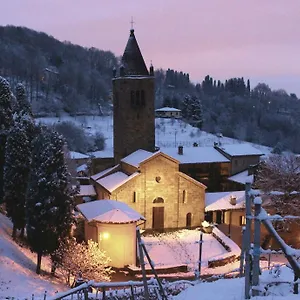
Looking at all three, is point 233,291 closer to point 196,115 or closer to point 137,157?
point 137,157

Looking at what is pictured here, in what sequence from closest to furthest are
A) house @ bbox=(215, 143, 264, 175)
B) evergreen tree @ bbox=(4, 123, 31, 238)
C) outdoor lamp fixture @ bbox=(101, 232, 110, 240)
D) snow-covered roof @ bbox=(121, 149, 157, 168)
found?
evergreen tree @ bbox=(4, 123, 31, 238)
outdoor lamp fixture @ bbox=(101, 232, 110, 240)
snow-covered roof @ bbox=(121, 149, 157, 168)
house @ bbox=(215, 143, 264, 175)

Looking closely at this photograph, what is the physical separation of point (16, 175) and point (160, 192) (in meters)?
10.2

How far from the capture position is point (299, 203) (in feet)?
83.2

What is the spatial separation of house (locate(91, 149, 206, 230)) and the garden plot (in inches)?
79.7

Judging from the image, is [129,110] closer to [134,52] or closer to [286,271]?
[134,52]

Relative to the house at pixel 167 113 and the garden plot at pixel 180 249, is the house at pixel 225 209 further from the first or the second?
the house at pixel 167 113

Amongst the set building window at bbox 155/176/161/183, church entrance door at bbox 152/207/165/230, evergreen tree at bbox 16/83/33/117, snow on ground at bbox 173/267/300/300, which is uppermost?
evergreen tree at bbox 16/83/33/117

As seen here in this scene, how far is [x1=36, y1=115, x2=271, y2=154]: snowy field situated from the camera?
66.7 m

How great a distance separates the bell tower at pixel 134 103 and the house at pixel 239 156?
9208 mm

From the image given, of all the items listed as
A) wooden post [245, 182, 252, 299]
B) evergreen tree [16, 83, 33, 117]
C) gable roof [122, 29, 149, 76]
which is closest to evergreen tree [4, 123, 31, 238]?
evergreen tree [16, 83, 33, 117]

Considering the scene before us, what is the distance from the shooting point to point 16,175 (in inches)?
843

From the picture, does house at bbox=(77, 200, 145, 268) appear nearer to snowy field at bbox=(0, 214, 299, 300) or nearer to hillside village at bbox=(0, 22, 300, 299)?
hillside village at bbox=(0, 22, 300, 299)

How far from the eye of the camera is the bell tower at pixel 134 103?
32594 millimetres

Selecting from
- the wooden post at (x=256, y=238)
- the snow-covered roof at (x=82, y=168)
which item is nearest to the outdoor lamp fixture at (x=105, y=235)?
the wooden post at (x=256, y=238)
